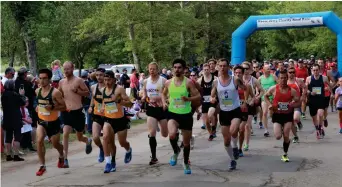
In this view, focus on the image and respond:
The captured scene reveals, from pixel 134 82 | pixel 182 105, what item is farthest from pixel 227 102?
pixel 134 82

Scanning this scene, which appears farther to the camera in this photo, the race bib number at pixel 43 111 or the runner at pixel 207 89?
the runner at pixel 207 89

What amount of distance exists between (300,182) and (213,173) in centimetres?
154

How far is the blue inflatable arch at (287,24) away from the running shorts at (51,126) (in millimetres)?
18653

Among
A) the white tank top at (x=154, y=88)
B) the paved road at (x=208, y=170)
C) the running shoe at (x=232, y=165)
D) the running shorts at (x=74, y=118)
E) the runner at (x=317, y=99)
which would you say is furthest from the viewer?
the runner at (x=317, y=99)

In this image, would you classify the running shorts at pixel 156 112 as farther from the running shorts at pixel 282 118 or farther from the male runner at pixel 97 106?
the running shorts at pixel 282 118

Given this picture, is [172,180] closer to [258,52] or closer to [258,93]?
[258,93]

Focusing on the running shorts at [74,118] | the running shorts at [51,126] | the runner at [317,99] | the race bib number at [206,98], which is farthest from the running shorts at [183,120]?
the runner at [317,99]

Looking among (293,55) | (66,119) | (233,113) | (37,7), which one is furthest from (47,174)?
(293,55)

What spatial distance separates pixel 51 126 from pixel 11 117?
8.53 feet

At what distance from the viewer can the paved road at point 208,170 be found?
902cm

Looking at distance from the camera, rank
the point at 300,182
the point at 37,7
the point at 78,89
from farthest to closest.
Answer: the point at 37,7 → the point at 78,89 → the point at 300,182

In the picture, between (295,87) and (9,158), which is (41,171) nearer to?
(9,158)

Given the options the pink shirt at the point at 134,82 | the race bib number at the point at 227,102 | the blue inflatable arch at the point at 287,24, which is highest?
the blue inflatable arch at the point at 287,24

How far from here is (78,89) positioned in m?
→ 10.6
